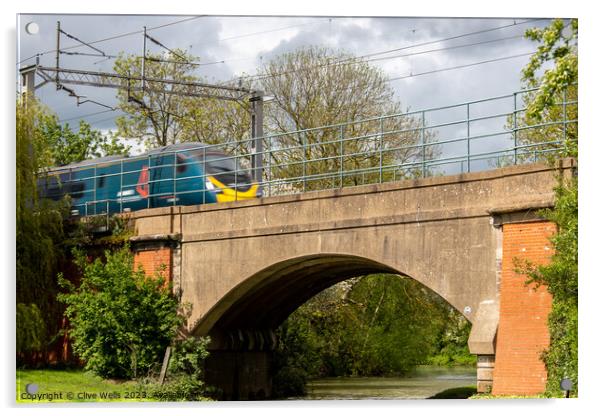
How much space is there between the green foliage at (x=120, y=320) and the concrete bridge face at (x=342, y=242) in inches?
21.8

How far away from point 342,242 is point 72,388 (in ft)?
17.1

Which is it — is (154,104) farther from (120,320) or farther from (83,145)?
(120,320)

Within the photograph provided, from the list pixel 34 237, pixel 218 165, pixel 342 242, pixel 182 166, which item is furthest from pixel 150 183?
pixel 342 242

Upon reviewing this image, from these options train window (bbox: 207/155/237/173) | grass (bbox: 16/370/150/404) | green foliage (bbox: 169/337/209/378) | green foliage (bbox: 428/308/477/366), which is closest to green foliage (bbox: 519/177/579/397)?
grass (bbox: 16/370/150/404)

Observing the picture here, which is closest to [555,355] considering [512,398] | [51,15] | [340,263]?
[512,398]

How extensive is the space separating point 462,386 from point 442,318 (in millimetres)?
6488

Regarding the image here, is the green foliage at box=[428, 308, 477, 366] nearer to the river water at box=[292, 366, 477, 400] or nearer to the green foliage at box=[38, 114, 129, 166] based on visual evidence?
the river water at box=[292, 366, 477, 400]

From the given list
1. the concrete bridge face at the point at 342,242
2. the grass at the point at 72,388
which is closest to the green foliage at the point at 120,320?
the grass at the point at 72,388

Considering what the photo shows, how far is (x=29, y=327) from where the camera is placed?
19.4 meters

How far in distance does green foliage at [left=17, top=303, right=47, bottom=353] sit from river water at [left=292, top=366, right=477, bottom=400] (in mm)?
7873

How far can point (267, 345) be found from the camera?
25.5 meters

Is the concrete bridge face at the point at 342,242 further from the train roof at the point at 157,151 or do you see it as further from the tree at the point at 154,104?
the tree at the point at 154,104

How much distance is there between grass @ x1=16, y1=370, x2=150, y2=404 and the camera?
57.8 feet
